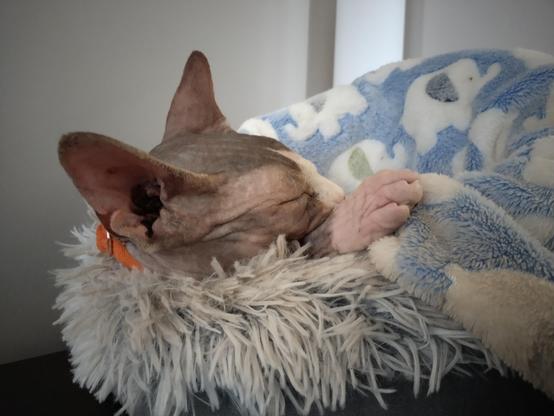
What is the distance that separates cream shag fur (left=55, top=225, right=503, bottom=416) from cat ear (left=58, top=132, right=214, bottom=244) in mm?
73

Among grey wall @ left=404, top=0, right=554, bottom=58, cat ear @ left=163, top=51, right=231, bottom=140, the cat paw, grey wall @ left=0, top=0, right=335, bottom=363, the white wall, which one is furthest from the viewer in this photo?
the white wall

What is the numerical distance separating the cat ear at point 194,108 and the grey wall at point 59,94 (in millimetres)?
313

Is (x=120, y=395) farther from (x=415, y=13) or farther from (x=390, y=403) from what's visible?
(x=415, y=13)

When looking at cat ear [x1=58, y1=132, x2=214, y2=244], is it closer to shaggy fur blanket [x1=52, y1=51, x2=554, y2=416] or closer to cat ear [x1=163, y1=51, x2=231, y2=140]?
shaggy fur blanket [x1=52, y1=51, x2=554, y2=416]

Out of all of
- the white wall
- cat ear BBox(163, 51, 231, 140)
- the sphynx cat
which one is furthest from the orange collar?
the white wall

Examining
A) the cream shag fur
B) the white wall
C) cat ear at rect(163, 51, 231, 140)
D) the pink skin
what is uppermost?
the white wall

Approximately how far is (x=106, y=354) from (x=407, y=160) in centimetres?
62

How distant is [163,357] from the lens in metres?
0.45

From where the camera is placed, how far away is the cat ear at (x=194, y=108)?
775 mm

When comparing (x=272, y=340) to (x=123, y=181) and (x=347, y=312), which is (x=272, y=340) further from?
(x=123, y=181)

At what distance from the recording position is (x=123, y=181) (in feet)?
1.62

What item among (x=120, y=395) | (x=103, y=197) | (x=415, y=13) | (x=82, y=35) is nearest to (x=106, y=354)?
(x=120, y=395)

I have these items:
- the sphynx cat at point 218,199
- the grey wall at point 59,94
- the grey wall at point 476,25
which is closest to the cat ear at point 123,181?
the sphynx cat at point 218,199

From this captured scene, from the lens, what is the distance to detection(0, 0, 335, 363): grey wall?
3.01ft
